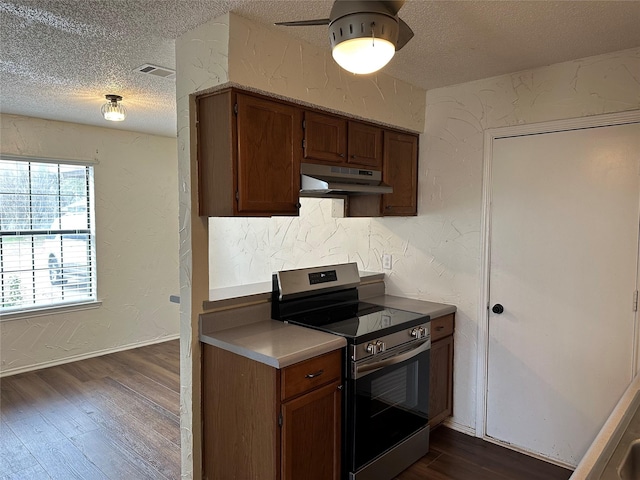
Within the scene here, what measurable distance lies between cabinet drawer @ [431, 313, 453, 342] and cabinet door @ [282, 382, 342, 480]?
0.93m

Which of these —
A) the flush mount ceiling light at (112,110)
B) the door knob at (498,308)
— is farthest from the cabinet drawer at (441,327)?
Result: the flush mount ceiling light at (112,110)

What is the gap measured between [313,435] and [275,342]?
0.47m

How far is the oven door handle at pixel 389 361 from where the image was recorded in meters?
2.25

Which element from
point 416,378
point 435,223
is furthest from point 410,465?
point 435,223

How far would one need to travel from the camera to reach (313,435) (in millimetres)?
2111

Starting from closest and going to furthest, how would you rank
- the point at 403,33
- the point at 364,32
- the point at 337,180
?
the point at 364,32
the point at 403,33
the point at 337,180

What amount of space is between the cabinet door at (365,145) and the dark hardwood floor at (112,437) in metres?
1.88

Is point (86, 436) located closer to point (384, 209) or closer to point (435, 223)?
point (384, 209)

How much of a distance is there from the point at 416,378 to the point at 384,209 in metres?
1.10

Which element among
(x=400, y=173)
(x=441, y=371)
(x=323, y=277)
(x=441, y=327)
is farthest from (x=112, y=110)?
(x=441, y=371)

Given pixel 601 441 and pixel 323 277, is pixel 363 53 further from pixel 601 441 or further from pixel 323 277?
pixel 323 277

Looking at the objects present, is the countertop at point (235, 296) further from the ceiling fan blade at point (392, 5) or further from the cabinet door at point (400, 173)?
the ceiling fan blade at point (392, 5)

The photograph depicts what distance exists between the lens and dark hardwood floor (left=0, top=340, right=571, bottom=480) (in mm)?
2590

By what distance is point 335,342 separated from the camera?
2180 millimetres
